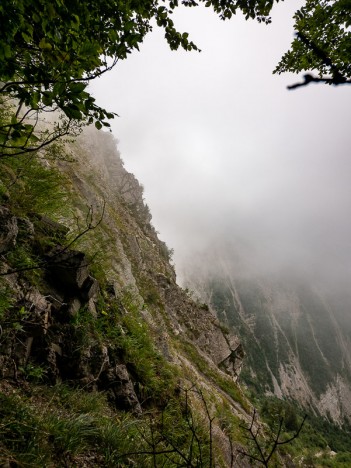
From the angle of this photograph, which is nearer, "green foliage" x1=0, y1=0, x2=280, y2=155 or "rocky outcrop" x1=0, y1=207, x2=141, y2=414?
"green foliage" x1=0, y1=0, x2=280, y2=155

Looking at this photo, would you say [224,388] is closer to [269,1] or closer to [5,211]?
[5,211]

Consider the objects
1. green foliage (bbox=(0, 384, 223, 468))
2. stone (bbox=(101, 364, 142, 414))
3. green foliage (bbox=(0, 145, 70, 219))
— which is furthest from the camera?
green foliage (bbox=(0, 145, 70, 219))

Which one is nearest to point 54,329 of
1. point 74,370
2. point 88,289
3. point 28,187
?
point 74,370

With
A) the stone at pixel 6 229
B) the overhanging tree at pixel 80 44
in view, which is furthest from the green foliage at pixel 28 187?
the overhanging tree at pixel 80 44

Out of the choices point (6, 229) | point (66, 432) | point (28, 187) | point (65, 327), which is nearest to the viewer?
point (66, 432)

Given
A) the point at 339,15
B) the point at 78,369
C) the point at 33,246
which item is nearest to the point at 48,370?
the point at 78,369

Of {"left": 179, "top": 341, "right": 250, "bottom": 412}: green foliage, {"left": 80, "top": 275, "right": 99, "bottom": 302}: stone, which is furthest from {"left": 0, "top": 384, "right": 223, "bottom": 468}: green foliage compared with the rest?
{"left": 179, "top": 341, "right": 250, "bottom": 412}: green foliage

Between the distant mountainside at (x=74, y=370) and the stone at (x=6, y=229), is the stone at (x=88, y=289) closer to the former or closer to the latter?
the distant mountainside at (x=74, y=370)

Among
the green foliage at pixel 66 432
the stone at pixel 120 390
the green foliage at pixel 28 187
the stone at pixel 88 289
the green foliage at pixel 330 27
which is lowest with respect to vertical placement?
the green foliage at pixel 66 432

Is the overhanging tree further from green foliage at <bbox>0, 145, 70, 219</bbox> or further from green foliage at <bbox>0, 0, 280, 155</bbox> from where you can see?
green foliage at <bbox>0, 145, 70, 219</bbox>

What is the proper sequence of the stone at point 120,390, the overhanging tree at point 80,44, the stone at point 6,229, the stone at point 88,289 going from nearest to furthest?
the overhanging tree at point 80,44 → the stone at point 6,229 → the stone at point 120,390 → the stone at point 88,289

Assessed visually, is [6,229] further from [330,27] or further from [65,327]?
[330,27]

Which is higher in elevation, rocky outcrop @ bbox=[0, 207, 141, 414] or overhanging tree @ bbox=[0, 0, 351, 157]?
overhanging tree @ bbox=[0, 0, 351, 157]

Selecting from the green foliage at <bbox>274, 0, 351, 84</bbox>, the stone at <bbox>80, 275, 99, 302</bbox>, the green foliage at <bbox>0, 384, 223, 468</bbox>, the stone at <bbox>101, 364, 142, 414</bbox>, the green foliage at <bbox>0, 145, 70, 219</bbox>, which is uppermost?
the green foliage at <bbox>274, 0, 351, 84</bbox>
